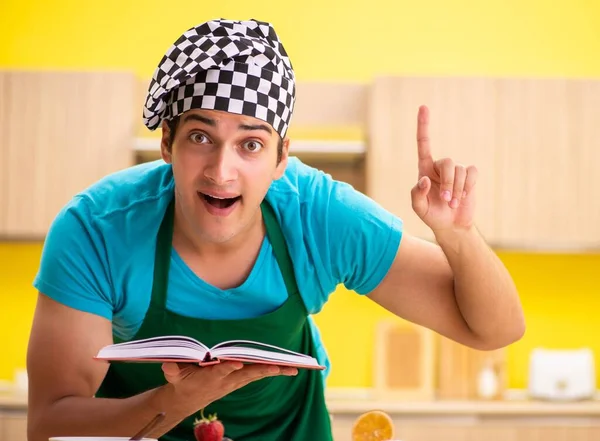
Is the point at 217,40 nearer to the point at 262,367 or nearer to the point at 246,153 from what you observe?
the point at 246,153

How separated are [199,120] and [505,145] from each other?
2634 mm

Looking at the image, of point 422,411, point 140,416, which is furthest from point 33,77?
point 140,416

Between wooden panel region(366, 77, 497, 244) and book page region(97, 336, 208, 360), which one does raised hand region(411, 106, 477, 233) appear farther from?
wooden panel region(366, 77, 497, 244)

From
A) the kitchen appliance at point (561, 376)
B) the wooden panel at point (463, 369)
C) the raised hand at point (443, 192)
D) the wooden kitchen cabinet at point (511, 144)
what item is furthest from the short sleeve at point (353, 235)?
the kitchen appliance at point (561, 376)

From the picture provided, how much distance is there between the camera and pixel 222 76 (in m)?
1.66

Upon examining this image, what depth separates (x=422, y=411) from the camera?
3818mm

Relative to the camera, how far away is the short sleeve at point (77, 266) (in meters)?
1.64

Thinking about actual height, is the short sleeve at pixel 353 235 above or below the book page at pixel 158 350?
above

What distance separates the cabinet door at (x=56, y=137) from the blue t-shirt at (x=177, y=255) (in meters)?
2.14

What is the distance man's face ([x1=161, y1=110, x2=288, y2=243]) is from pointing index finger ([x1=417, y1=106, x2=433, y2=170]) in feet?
0.94

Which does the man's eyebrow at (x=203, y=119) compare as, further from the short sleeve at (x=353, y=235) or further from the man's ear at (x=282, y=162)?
the short sleeve at (x=353, y=235)

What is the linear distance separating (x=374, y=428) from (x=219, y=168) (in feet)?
1.69

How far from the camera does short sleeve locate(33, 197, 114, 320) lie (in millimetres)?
1643

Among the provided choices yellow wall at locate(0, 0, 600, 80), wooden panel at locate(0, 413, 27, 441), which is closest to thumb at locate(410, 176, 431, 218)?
wooden panel at locate(0, 413, 27, 441)
